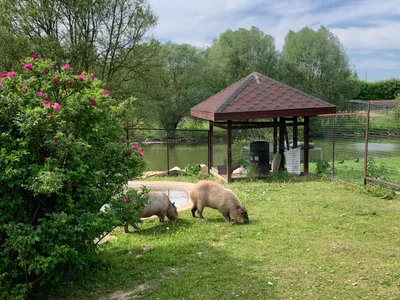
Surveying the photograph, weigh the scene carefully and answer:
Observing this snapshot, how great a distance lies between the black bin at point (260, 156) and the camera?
13220 mm

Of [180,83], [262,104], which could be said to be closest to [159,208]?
[262,104]

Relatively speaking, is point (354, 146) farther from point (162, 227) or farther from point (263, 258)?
point (263, 258)

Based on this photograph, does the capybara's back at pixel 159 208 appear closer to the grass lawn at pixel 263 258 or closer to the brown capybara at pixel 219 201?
the grass lawn at pixel 263 258

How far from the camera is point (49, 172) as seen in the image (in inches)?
164

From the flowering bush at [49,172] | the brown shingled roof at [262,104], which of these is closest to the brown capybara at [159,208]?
the flowering bush at [49,172]

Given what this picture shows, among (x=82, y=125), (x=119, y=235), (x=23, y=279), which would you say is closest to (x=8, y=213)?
(x=23, y=279)

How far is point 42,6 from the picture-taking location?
21781mm

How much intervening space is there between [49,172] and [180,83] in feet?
117

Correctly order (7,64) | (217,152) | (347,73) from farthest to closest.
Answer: (347,73), (7,64), (217,152)

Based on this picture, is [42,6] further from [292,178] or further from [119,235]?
[119,235]

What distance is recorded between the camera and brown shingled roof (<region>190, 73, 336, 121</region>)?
12062mm

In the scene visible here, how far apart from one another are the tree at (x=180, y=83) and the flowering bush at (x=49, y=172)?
29.7 m

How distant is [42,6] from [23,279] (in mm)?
20573

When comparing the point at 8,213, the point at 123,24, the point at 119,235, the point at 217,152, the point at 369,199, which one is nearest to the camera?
the point at 8,213
